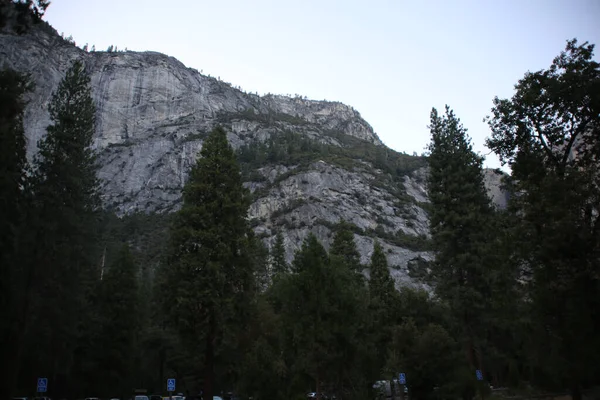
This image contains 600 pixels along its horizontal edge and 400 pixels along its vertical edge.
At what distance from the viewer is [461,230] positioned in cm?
3058

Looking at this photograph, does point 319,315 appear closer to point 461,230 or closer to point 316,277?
point 316,277

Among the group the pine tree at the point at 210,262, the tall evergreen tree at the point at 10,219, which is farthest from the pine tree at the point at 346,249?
the tall evergreen tree at the point at 10,219

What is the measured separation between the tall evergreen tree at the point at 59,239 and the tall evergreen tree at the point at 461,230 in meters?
24.4

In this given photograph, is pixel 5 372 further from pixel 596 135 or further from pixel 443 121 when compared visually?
pixel 443 121

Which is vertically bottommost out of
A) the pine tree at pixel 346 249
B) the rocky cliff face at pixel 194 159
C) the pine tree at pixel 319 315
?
the pine tree at pixel 319 315

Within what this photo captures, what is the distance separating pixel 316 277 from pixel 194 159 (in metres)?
127

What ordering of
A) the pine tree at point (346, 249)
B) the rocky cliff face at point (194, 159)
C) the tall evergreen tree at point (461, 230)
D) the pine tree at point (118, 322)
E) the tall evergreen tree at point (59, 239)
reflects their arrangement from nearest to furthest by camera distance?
1. the tall evergreen tree at point (59, 239)
2. the tall evergreen tree at point (461, 230)
3. the pine tree at point (118, 322)
4. the pine tree at point (346, 249)
5. the rocky cliff face at point (194, 159)

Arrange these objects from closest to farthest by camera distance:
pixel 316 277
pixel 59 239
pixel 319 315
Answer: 1. pixel 319 315
2. pixel 316 277
3. pixel 59 239

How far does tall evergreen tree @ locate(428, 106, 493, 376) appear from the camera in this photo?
29047 millimetres

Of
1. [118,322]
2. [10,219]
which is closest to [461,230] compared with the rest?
[10,219]

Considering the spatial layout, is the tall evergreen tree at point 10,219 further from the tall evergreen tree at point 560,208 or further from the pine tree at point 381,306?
the pine tree at point 381,306

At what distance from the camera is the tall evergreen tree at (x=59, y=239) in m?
26.1

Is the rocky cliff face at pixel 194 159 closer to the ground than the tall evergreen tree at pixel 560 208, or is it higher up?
higher up

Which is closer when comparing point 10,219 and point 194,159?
point 10,219
